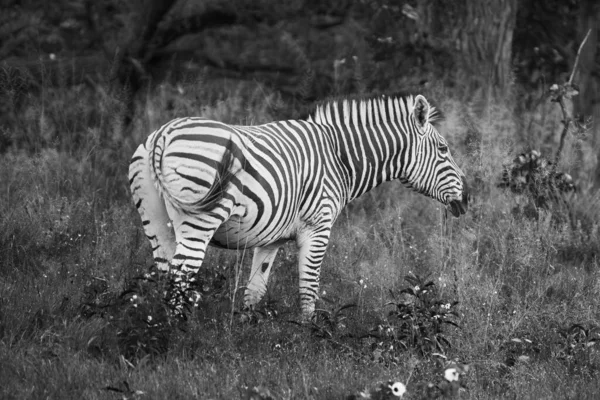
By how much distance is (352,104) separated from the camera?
6469 millimetres

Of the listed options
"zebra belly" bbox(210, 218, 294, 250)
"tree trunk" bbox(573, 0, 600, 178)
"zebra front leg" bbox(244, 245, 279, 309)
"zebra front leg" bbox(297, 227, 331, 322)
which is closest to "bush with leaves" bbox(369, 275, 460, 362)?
"zebra front leg" bbox(297, 227, 331, 322)

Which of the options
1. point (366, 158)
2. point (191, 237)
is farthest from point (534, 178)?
point (191, 237)

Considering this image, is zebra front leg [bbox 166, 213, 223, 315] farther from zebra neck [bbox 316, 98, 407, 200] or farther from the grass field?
zebra neck [bbox 316, 98, 407, 200]

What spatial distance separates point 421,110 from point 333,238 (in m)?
1.52

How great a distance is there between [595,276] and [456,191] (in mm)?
1235

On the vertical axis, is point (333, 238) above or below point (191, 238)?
below

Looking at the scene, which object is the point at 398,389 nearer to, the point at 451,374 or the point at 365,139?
the point at 451,374

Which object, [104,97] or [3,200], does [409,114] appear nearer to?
[3,200]

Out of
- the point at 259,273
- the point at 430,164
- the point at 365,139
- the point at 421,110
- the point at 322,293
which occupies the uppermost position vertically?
the point at 421,110

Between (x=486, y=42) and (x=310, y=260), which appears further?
(x=486, y=42)

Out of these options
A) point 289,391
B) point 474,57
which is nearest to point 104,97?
point 474,57

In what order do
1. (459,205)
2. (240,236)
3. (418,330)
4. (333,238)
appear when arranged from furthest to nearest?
(333,238) < (459,205) < (240,236) < (418,330)

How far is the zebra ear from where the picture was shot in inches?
253

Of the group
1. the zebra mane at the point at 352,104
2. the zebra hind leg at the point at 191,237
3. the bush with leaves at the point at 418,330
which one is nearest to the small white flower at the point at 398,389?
the bush with leaves at the point at 418,330
